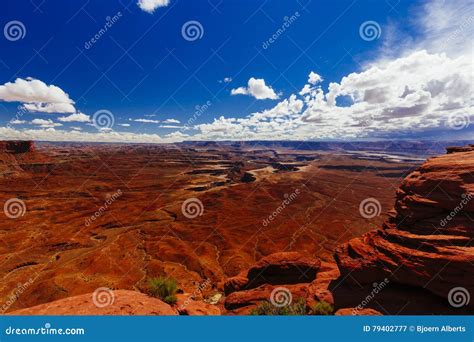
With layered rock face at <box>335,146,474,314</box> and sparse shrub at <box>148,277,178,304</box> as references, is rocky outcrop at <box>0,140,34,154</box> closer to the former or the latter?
sparse shrub at <box>148,277,178,304</box>

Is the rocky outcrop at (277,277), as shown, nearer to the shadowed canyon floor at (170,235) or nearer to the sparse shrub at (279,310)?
the shadowed canyon floor at (170,235)

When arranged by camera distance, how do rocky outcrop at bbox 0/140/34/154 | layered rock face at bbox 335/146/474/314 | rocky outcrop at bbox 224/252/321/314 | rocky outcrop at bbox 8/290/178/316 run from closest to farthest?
rocky outcrop at bbox 8/290/178/316 → layered rock face at bbox 335/146/474/314 → rocky outcrop at bbox 224/252/321/314 → rocky outcrop at bbox 0/140/34/154

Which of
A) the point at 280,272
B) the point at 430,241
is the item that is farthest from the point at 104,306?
the point at 430,241

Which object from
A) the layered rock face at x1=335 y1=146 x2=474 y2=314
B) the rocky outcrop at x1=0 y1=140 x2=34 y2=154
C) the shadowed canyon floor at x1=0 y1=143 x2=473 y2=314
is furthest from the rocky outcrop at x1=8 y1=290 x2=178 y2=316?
the rocky outcrop at x1=0 y1=140 x2=34 y2=154

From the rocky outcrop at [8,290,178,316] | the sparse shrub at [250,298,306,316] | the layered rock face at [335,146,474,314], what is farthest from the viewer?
the sparse shrub at [250,298,306,316]

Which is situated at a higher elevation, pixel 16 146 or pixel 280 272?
pixel 16 146

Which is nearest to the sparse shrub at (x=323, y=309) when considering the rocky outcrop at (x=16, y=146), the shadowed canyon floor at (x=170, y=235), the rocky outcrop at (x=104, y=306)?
the shadowed canyon floor at (x=170, y=235)

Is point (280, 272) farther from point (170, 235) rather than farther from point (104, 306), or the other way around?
point (170, 235)
